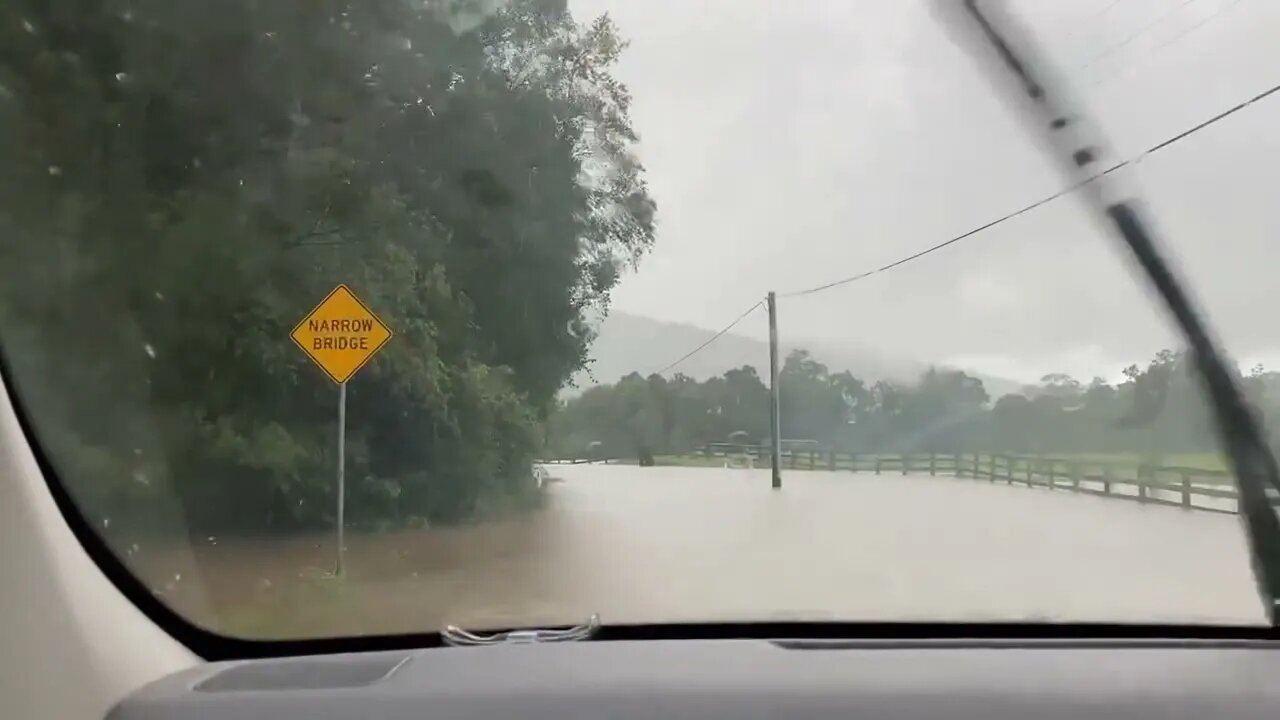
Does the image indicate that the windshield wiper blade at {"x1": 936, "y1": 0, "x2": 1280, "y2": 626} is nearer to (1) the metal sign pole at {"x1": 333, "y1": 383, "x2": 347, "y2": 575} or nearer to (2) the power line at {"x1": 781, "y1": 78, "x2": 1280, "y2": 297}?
(2) the power line at {"x1": 781, "y1": 78, "x2": 1280, "y2": 297}

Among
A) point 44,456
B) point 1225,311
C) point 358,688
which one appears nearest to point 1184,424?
point 1225,311

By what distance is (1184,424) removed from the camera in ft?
9.64

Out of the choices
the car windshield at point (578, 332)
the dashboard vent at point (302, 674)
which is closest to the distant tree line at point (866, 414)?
the car windshield at point (578, 332)

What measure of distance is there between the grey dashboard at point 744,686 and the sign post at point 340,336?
0.67 metres

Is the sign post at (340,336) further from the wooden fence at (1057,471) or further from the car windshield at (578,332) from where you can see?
the wooden fence at (1057,471)

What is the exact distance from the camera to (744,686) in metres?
2.47

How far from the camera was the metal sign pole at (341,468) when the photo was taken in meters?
3.14

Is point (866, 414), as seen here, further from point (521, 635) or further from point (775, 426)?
point (521, 635)

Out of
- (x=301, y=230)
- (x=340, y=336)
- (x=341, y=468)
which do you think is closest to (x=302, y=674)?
(x=341, y=468)

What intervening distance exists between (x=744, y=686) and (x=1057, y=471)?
1422mm

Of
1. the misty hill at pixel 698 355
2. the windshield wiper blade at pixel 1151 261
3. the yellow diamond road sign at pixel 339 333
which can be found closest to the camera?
the windshield wiper blade at pixel 1151 261

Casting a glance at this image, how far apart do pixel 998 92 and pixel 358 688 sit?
2207 mm

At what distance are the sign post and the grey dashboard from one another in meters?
0.67

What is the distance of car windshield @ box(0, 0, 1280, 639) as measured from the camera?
2.84 m
